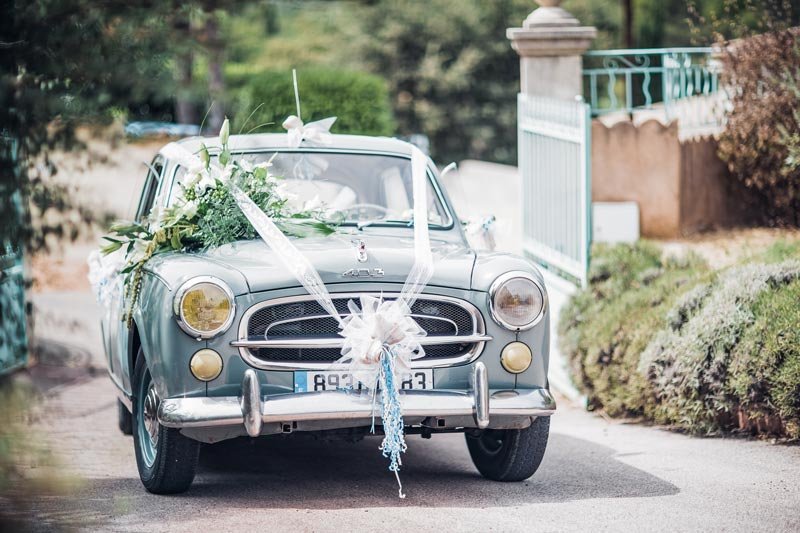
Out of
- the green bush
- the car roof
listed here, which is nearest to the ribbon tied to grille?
the car roof

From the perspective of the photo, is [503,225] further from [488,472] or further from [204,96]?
[204,96]

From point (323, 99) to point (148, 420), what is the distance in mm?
11576

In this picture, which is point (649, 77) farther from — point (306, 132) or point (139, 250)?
point (139, 250)

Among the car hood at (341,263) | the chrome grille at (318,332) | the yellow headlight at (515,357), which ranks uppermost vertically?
the car hood at (341,263)

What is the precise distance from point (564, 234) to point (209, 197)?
385 centimetres

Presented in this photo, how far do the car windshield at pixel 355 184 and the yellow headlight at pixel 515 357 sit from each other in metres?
1.33

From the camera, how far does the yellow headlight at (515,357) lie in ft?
17.9

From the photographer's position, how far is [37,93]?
147 inches

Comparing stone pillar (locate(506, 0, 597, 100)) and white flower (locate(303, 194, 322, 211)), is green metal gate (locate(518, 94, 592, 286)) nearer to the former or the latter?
stone pillar (locate(506, 0, 597, 100))

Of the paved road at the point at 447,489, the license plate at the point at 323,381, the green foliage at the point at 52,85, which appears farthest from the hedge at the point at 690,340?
the green foliage at the point at 52,85

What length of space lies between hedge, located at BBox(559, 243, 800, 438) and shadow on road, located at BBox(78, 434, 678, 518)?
0.65 meters

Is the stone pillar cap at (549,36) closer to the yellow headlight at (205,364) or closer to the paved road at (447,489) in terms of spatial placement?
the paved road at (447,489)

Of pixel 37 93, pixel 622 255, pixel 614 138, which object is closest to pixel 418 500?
pixel 37 93

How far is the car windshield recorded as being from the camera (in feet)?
21.8
